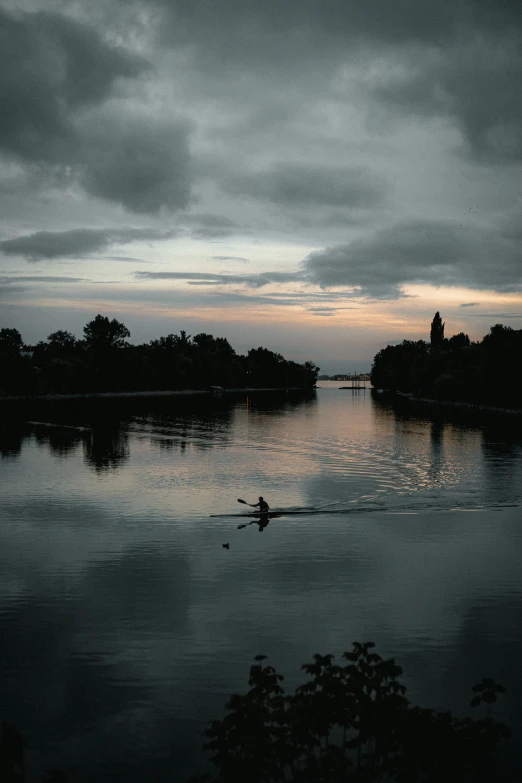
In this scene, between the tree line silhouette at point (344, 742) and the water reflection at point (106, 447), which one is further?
the water reflection at point (106, 447)

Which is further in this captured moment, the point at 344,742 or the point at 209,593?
the point at 209,593

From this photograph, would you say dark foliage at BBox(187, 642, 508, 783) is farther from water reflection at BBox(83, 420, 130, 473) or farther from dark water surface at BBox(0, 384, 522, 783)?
water reflection at BBox(83, 420, 130, 473)

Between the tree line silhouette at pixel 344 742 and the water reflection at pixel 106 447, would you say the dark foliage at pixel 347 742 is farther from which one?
the water reflection at pixel 106 447

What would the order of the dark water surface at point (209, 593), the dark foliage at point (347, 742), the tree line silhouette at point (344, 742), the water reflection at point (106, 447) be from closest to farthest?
the tree line silhouette at point (344, 742) < the dark foliage at point (347, 742) < the dark water surface at point (209, 593) < the water reflection at point (106, 447)

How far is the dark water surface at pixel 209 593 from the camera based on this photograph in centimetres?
1805

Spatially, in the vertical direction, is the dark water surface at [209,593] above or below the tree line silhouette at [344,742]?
below

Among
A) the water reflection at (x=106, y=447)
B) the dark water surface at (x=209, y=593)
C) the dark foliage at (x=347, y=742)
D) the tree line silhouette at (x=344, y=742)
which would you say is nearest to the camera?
the tree line silhouette at (x=344, y=742)

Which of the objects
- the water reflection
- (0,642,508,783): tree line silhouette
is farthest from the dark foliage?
the water reflection

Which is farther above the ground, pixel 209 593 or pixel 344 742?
pixel 344 742

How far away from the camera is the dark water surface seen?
18047 millimetres

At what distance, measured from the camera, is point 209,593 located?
27750mm

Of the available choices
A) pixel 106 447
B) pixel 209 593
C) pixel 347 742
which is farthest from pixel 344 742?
pixel 106 447

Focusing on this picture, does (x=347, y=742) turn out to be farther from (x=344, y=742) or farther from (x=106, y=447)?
(x=106, y=447)

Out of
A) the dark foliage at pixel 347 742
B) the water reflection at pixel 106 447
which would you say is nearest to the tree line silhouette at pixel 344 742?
the dark foliage at pixel 347 742
